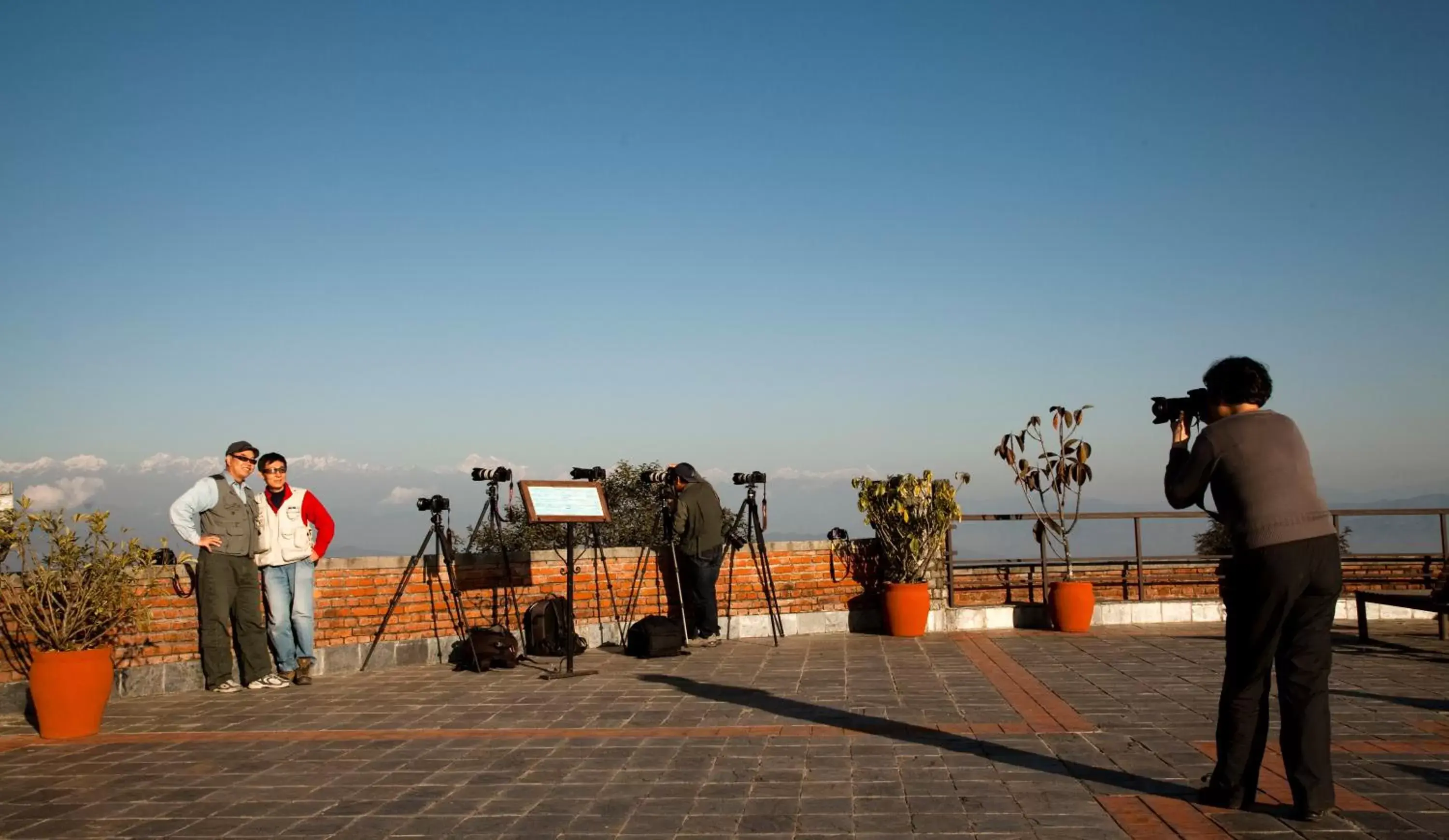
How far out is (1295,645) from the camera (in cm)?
462

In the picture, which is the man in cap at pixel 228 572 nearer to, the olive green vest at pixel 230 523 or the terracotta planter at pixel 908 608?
the olive green vest at pixel 230 523

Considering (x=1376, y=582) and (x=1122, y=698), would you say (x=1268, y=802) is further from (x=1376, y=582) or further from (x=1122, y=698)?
(x=1376, y=582)

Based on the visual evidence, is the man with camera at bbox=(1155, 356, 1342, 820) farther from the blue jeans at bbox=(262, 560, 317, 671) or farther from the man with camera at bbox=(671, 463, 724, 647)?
the blue jeans at bbox=(262, 560, 317, 671)

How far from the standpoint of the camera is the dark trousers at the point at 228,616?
8805 mm

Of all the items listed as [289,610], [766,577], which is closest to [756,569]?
[766,577]

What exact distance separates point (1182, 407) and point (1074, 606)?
6.94m

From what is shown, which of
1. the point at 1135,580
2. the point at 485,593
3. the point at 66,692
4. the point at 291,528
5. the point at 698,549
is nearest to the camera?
the point at 66,692

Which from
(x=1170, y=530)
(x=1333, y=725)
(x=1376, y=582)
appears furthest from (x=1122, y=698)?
(x=1376, y=582)

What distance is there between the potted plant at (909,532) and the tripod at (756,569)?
115cm

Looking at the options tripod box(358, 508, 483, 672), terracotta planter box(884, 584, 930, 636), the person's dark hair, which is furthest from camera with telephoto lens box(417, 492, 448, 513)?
the person's dark hair

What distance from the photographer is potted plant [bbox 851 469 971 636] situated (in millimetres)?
11648

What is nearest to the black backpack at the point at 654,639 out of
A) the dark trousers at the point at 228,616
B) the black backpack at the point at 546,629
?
the black backpack at the point at 546,629

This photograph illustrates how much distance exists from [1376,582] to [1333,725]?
7338 millimetres

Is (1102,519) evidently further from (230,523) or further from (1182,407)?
(230,523)
